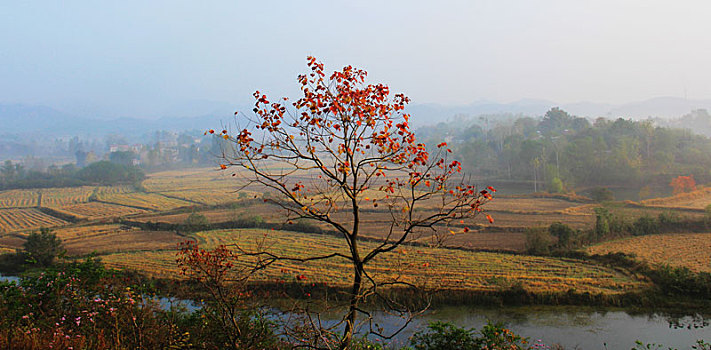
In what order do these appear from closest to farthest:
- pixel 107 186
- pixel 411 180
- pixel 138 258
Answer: pixel 411 180, pixel 138 258, pixel 107 186

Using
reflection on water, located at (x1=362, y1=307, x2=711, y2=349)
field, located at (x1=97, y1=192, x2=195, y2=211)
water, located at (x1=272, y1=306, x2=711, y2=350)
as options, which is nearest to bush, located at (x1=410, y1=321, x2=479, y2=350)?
reflection on water, located at (x1=362, y1=307, x2=711, y2=349)

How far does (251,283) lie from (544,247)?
529 inches

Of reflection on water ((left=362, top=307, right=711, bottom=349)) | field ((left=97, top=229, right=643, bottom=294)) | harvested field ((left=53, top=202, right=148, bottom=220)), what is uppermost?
harvested field ((left=53, top=202, right=148, bottom=220))

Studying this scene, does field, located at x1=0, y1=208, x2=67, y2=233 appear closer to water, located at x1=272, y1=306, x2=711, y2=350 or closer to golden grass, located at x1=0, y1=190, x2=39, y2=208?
golden grass, located at x1=0, y1=190, x2=39, y2=208

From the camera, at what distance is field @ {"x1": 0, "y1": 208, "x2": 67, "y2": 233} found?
1285 inches

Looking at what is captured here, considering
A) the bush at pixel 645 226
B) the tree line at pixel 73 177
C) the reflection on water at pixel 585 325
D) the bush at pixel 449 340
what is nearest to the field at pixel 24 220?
the tree line at pixel 73 177

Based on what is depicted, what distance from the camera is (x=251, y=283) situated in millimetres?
16797

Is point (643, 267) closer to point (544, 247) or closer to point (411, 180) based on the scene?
point (544, 247)

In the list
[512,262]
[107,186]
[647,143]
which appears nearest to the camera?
[512,262]

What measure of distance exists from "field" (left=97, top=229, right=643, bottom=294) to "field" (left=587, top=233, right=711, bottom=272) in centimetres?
274

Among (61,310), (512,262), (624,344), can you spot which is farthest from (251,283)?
(624,344)

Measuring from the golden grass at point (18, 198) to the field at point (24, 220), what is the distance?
10.9 ft

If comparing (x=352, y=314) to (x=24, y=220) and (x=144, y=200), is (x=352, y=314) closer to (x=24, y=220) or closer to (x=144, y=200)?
(x=24, y=220)

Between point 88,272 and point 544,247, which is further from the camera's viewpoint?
point 544,247
